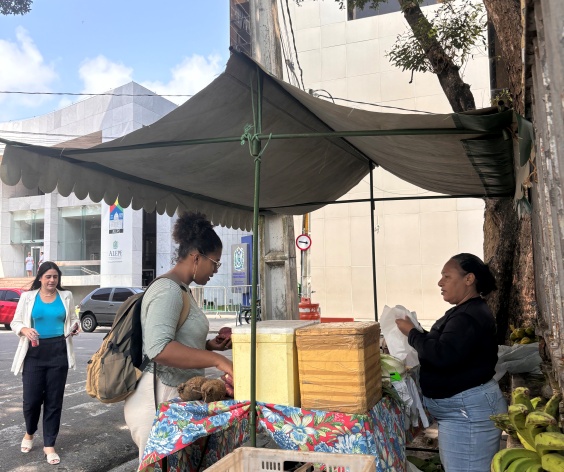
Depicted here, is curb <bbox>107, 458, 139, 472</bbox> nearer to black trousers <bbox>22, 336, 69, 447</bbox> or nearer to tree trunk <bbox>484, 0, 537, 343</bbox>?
black trousers <bbox>22, 336, 69, 447</bbox>

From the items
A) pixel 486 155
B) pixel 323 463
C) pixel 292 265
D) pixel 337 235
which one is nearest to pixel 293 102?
pixel 486 155

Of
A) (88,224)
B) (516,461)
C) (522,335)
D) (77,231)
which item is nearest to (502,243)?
(522,335)

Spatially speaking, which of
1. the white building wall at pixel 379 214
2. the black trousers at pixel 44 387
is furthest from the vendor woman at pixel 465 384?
the white building wall at pixel 379 214

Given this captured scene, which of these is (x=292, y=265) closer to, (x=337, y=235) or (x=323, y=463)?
(x=323, y=463)

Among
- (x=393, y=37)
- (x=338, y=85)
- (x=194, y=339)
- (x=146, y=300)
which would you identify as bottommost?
(x=194, y=339)

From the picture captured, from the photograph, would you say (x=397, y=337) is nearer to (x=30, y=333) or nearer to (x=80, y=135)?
(x=30, y=333)

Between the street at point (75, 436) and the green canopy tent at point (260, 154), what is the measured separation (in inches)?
99.9

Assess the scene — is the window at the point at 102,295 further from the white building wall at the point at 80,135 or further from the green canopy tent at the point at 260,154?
the green canopy tent at the point at 260,154

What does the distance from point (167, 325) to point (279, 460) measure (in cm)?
91

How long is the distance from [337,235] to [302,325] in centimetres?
1347

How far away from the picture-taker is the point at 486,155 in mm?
3768

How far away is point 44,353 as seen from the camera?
4961mm

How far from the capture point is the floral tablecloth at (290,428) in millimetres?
2258

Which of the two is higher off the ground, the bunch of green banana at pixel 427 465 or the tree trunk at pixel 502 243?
the tree trunk at pixel 502 243
